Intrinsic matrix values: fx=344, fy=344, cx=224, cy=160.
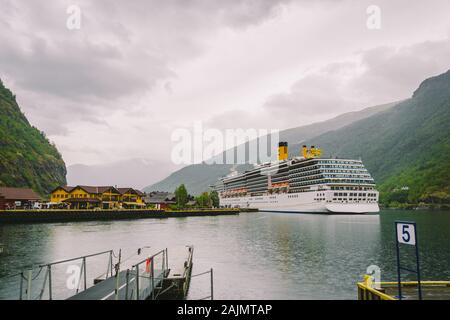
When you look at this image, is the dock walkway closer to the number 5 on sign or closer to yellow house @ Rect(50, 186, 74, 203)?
the number 5 on sign

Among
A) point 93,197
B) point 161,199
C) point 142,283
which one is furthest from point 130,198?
point 142,283

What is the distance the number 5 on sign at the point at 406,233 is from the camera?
14.0 m

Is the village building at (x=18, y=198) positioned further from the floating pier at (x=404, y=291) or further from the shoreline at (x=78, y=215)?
the floating pier at (x=404, y=291)

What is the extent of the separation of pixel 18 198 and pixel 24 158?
4373 cm

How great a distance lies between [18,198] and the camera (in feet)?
373

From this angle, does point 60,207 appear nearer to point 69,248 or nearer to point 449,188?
point 69,248

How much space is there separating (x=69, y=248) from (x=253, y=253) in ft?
76.3

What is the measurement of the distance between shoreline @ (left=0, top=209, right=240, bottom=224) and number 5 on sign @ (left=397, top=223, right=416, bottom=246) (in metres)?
98.7

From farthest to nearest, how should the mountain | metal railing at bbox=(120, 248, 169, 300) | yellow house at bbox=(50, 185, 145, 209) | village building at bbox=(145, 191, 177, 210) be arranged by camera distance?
village building at bbox=(145, 191, 177, 210), the mountain, yellow house at bbox=(50, 185, 145, 209), metal railing at bbox=(120, 248, 169, 300)

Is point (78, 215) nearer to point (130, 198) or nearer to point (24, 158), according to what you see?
point (130, 198)

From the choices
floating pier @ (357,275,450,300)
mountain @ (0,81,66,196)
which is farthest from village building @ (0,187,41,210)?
floating pier @ (357,275,450,300)

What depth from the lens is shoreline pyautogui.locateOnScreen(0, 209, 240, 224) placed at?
9181 cm

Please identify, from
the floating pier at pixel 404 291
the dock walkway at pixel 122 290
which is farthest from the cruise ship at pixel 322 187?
the dock walkway at pixel 122 290

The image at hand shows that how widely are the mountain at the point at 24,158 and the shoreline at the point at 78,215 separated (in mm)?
43007
